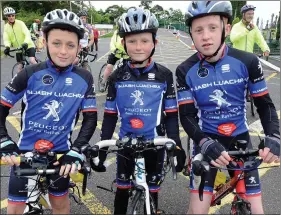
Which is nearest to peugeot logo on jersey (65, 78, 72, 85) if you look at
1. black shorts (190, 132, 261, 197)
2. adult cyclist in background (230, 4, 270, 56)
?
black shorts (190, 132, 261, 197)

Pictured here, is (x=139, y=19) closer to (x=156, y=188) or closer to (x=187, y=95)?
(x=187, y=95)

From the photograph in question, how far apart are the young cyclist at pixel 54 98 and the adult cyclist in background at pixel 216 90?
3.11 ft

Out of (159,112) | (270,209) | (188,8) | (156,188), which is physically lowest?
(270,209)

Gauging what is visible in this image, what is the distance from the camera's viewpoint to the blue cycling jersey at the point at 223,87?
8.73 feet

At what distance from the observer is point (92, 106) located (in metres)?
2.83

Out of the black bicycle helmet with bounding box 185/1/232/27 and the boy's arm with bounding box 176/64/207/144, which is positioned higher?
the black bicycle helmet with bounding box 185/1/232/27

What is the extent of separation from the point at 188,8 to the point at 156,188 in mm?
1790

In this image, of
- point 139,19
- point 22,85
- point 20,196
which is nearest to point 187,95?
point 139,19

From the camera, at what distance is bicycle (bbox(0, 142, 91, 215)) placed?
2.31m

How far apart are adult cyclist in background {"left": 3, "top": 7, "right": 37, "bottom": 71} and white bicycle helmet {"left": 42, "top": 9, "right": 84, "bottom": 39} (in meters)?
6.38

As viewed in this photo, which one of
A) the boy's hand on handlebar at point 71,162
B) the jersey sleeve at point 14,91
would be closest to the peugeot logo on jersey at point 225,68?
the boy's hand on handlebar at point 71,162

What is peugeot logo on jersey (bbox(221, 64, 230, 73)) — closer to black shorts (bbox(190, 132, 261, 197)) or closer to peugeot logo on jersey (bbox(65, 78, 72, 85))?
black shorts (bbox(190, 132, 261, 197))

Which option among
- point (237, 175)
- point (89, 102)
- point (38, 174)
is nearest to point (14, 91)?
point (89, 102)

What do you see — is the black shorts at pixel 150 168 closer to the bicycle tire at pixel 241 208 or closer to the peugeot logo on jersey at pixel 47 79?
the bicycle tire at pixel 241 208
